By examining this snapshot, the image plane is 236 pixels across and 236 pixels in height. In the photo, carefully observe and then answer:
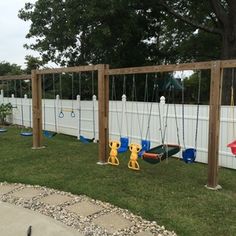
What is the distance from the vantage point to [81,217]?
4.25 meters

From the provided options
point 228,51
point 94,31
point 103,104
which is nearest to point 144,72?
point 103,104

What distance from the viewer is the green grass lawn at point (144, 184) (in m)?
4.29

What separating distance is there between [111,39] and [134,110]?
4852 millimetres

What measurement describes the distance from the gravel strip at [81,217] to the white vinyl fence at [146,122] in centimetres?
361

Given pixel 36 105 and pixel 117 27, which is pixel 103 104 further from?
pixel 117 27

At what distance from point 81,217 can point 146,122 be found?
515 cm

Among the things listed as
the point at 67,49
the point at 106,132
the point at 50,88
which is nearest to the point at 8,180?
the point at 106,132

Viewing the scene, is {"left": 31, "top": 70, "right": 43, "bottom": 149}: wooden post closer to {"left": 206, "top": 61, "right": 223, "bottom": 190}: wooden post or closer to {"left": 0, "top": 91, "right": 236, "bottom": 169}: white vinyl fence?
{"left": 0, "top": 91, "right": 236, "bottom": 169}: white vinyl fence

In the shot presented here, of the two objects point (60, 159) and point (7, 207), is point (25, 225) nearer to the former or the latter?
point (7, 207)

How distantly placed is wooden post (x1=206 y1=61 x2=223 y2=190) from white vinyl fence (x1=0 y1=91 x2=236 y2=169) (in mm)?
1745

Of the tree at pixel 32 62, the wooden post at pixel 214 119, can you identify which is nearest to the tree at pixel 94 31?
the wooden post at pixel 214 119

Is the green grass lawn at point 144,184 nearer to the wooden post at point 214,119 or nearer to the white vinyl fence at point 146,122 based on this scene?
the wooden post at point 214,119

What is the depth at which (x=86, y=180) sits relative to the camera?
6000 millimetres

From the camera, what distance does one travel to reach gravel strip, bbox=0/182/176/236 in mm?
3859
